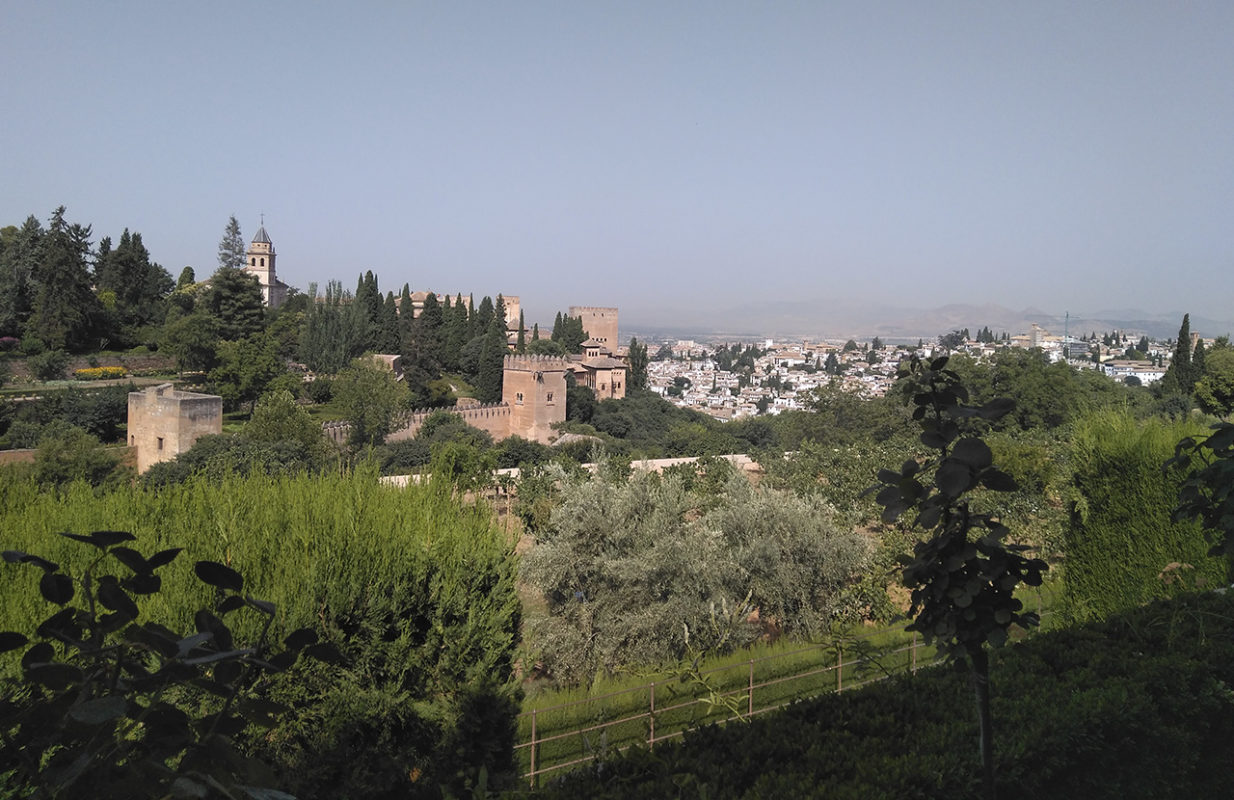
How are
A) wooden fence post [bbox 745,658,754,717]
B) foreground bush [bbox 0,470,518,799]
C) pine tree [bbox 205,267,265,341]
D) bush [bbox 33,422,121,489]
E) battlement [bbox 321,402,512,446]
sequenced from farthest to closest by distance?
pine tree [bbox 205,267,265,341]
battlement [bbox 321,402,512,446]
bush [bbox 33,422,121,489]
wooden fence post [bbox 745,658,754,717]
foreground bush [bbox 0,470,518,799]

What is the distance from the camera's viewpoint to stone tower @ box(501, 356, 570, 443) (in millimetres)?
37094

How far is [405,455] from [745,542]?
54.0 feet

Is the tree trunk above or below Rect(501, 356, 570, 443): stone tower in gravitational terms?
above

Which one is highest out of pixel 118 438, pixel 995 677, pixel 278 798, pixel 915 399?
pixel 915 399

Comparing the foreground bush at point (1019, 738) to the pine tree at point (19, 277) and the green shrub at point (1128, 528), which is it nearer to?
the green shrub at point (1128, 528)

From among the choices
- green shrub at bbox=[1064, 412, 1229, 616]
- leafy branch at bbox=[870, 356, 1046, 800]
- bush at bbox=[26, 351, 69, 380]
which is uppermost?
leafy branch at bbox=[870, 356, 1046, 800]

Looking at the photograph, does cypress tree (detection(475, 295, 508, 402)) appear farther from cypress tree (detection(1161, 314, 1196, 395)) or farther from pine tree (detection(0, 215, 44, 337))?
cypress tree (detection(1161, 314, 1196, 395))

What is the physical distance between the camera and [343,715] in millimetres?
4402

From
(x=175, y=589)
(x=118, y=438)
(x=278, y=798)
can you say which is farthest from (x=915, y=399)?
(x=118, y=438)

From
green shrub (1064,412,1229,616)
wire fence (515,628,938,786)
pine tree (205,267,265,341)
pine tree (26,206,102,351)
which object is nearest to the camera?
wire fence (515,628,938,786)

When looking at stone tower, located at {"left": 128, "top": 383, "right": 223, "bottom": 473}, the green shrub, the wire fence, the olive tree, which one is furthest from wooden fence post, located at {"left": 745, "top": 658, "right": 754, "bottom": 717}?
stone tower, located at {"left": 128, "top": 383, "right": 223, "bottom": 473}

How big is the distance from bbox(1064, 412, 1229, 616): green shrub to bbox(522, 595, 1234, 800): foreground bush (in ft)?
8.30

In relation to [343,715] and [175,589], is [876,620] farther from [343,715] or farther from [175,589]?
[175,589]

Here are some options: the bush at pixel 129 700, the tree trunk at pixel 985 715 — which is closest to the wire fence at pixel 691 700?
the tree trunk at pixel 985 715
